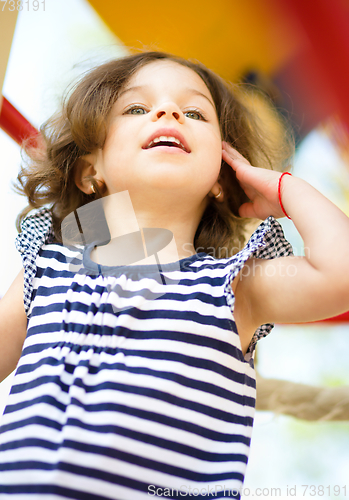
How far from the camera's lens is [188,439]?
506mm

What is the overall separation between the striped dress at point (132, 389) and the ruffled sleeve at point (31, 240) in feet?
0.05

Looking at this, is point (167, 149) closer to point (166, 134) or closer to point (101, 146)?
point (166, 134)

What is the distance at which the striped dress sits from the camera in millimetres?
473

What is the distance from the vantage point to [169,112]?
67 cm

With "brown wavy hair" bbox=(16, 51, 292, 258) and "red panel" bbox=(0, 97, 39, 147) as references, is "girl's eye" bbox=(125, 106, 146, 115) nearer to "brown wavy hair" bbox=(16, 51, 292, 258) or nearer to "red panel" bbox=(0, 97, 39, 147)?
"brown wavy hair" bbox=(16, 51, 292, 258)

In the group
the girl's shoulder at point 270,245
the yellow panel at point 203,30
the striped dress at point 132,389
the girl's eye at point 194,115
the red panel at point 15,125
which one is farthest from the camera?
A: the yellow panel at point 203,30

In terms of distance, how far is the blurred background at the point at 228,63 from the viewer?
2.84ft

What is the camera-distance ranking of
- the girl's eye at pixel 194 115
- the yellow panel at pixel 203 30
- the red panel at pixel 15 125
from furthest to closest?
1. the yellow panel at pixel 203 30
2. the red panel at pixel 15 125
3. the girl's eye at pixel 194 115

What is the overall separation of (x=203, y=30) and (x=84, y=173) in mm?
515

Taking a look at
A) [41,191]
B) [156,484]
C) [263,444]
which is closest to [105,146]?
A: [41,191]

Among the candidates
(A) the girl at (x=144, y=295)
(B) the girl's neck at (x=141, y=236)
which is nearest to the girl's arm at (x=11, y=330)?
(A) the girl at (x=144, y=295)

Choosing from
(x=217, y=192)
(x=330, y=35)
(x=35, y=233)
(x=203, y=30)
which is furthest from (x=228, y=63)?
(x=35, y=233)

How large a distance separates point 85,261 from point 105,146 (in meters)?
0.21

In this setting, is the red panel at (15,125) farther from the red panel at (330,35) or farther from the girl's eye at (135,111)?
the red panel at (330,35)
